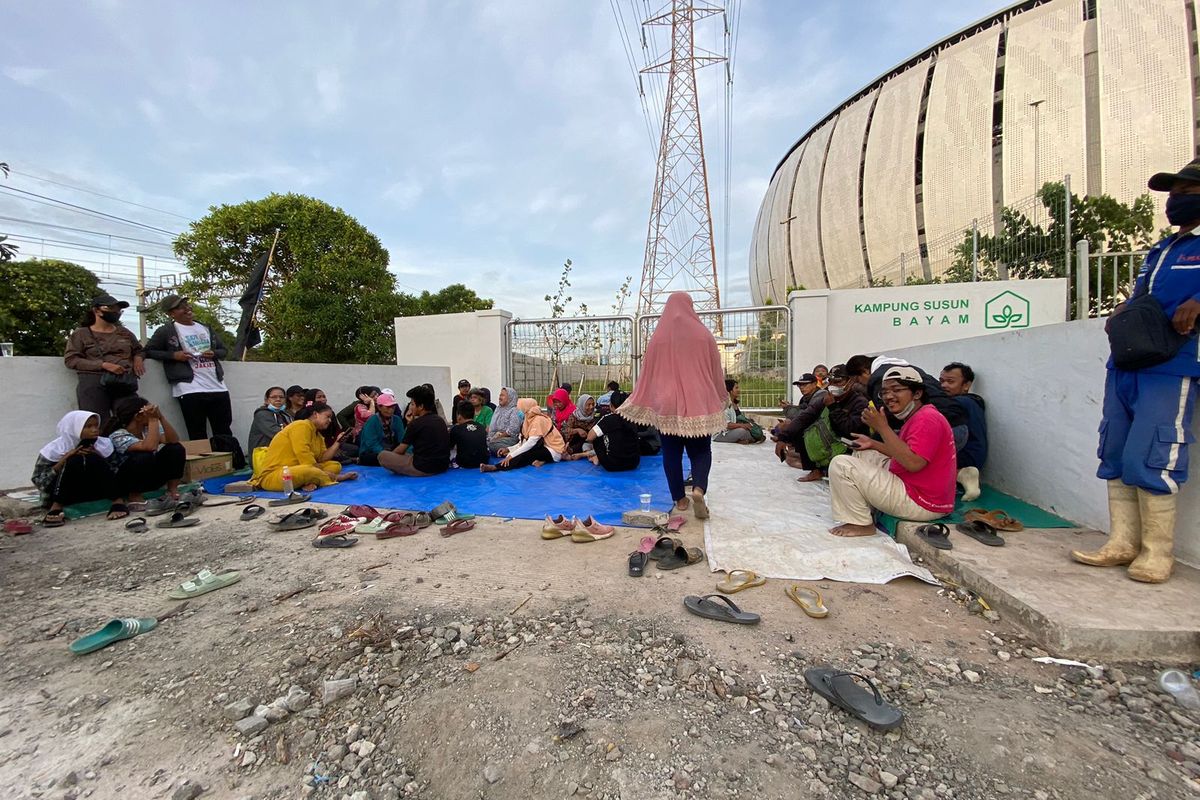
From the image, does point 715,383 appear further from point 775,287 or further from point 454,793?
point 775,287

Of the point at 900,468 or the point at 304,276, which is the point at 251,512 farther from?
the point at 304,276

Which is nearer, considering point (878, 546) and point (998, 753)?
point (998, 753)

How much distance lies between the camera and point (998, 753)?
1.32 metres

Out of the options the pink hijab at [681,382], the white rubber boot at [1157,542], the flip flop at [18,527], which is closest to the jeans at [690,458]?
the pink hijab at [681,382]

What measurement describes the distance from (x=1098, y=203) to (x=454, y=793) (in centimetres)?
1823

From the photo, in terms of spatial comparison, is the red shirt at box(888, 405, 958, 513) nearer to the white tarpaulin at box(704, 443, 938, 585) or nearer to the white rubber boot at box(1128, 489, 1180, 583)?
the white tarpaulin at box(704, 443, 938, 585)

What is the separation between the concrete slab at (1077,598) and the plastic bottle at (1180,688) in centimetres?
14

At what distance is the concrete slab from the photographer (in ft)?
5.71

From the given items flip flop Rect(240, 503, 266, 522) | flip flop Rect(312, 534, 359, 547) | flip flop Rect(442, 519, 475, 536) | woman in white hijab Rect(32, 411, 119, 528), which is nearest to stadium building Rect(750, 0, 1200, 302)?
flip flop Rect(442, 519, 475, 536)

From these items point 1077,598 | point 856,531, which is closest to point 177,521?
point 856,531

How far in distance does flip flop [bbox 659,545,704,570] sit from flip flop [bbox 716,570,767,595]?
245mm

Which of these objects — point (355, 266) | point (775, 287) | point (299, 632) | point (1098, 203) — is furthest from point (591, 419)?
point (775, 287)

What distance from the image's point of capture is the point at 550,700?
160 centimetres

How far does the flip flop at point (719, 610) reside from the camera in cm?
207
